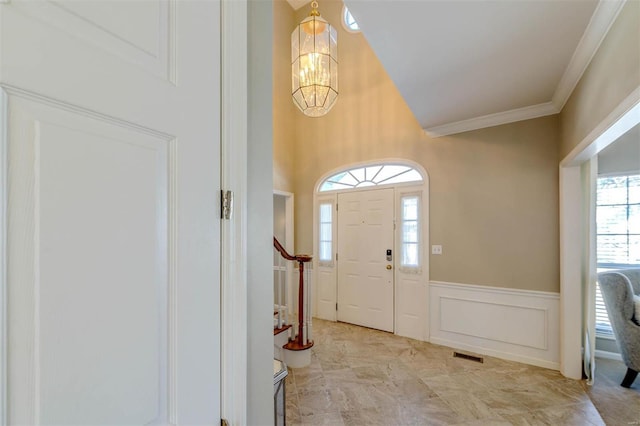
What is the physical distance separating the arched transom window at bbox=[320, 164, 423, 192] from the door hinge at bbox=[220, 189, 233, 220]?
353 cm

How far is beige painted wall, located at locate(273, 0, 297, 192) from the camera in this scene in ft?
16.0

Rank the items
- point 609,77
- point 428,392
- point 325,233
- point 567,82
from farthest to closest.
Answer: point 325,233, point 428,392, point 567,82, point 609,77

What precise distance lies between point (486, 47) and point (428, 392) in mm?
2852

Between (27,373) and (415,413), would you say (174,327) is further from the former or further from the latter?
(415,413)

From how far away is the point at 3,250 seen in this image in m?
0.39

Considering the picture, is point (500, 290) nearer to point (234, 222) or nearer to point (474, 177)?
point (474, 177)

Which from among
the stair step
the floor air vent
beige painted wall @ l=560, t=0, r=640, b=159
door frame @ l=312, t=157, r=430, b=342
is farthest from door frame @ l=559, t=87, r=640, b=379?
the stair step

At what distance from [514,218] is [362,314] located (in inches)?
94.4

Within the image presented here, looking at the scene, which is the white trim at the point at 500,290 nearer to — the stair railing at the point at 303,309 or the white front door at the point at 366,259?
the white front door at the point at 366,259

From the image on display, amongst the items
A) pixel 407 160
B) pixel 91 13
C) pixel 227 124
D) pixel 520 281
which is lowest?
pixel 520 281

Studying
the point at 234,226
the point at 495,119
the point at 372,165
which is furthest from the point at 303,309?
the point at 495,119

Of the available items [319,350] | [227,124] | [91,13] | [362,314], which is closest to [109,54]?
[91,13]

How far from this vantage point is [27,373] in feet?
1.35

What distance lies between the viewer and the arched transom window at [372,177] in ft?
13.2
